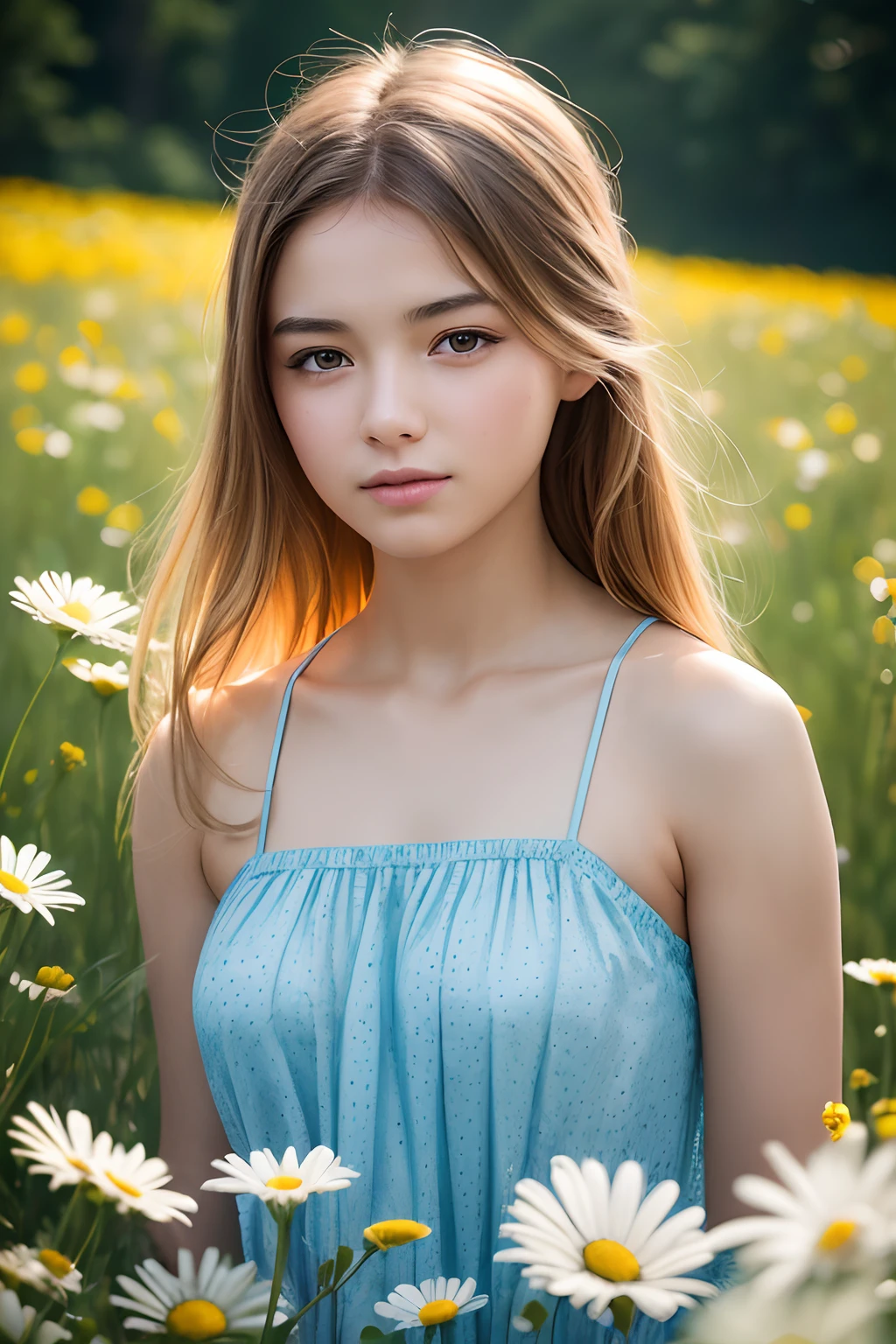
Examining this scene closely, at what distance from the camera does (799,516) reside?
87.8 inches

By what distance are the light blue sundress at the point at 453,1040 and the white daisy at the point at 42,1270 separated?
395 mm

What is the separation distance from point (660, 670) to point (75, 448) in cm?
163

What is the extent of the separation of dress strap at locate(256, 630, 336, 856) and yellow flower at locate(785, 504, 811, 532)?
1177mm

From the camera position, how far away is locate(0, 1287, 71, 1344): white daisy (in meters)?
0.51

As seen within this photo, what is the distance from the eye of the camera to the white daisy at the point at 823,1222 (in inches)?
13.9

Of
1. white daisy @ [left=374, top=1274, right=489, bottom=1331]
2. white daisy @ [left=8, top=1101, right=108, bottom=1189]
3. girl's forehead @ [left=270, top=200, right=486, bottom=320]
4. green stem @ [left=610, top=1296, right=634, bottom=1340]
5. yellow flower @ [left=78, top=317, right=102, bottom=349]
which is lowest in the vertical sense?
white daisy @ [left=374, top=1274, right=489, bottom=1331]

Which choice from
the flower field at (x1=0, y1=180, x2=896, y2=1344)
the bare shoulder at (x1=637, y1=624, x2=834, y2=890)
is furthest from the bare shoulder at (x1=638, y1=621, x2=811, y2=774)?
the flower field at (x1=0, y1=180, x2=896, y2=1344)

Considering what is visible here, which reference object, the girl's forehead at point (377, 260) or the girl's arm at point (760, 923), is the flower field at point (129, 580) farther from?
the girl's forehead at point (377, 260)

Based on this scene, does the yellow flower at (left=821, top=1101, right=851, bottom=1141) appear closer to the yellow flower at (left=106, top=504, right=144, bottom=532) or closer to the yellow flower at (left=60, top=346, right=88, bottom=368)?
the yellow flower at (left=106, top=504, right=144, bottom=532)

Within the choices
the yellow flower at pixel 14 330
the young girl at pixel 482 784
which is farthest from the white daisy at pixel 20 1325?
the yellow flower at pixel 14 330

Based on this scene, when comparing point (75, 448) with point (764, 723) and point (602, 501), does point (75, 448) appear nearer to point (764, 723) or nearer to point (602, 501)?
point (602, 501)

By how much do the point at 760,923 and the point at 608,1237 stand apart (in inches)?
18.9

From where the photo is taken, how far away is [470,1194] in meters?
0.99

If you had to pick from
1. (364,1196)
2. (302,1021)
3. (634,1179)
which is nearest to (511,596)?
(302,1021)
